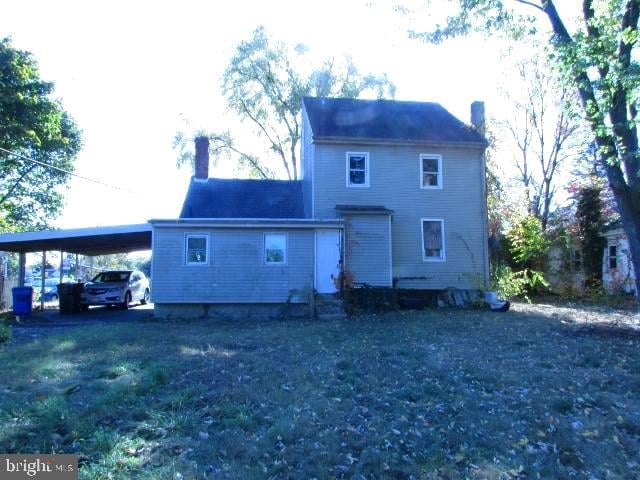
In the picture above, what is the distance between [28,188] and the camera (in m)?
30.9

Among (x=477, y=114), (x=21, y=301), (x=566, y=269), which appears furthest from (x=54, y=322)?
(x=566, y=269)

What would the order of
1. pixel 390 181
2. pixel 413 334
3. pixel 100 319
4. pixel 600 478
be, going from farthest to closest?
pixel 390 181, pixel 100 319, pixel 413 334, pixel 600 478

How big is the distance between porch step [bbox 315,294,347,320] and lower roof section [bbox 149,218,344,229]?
7.85 feet

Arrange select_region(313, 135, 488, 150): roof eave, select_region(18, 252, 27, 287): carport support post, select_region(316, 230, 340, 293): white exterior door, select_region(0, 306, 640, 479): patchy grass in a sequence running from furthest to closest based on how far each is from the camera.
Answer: select_region(313, 135, 488, 150): roof eave
select_region(18, 252, 27, 287): carport support post
select_region(316, 230, 340, 293): white exterior door
select_region(0, 306, 640, 479): patchy grass

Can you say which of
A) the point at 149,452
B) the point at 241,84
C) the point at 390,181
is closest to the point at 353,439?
the point at 149,452

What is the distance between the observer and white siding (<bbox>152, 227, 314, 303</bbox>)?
1542 cm

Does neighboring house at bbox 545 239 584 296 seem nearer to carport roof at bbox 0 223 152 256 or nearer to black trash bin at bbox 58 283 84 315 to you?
carport roof at bbox 0 223 152 256

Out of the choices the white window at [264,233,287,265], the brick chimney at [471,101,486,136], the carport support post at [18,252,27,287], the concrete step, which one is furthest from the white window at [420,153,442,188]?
the carport support post at [18,252,27,287]

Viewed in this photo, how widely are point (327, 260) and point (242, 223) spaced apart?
117 inches

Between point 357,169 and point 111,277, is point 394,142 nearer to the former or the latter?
point 357,169

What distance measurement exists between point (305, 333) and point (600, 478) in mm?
7558

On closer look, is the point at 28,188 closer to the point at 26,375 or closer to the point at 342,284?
the point at 342,284

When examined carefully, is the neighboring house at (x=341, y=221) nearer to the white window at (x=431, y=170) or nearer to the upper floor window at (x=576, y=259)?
the white window at (x=431, y=170)

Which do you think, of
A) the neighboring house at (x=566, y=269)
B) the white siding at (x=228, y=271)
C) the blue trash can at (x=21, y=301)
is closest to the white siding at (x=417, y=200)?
the white siding at (x=228, y=271)
